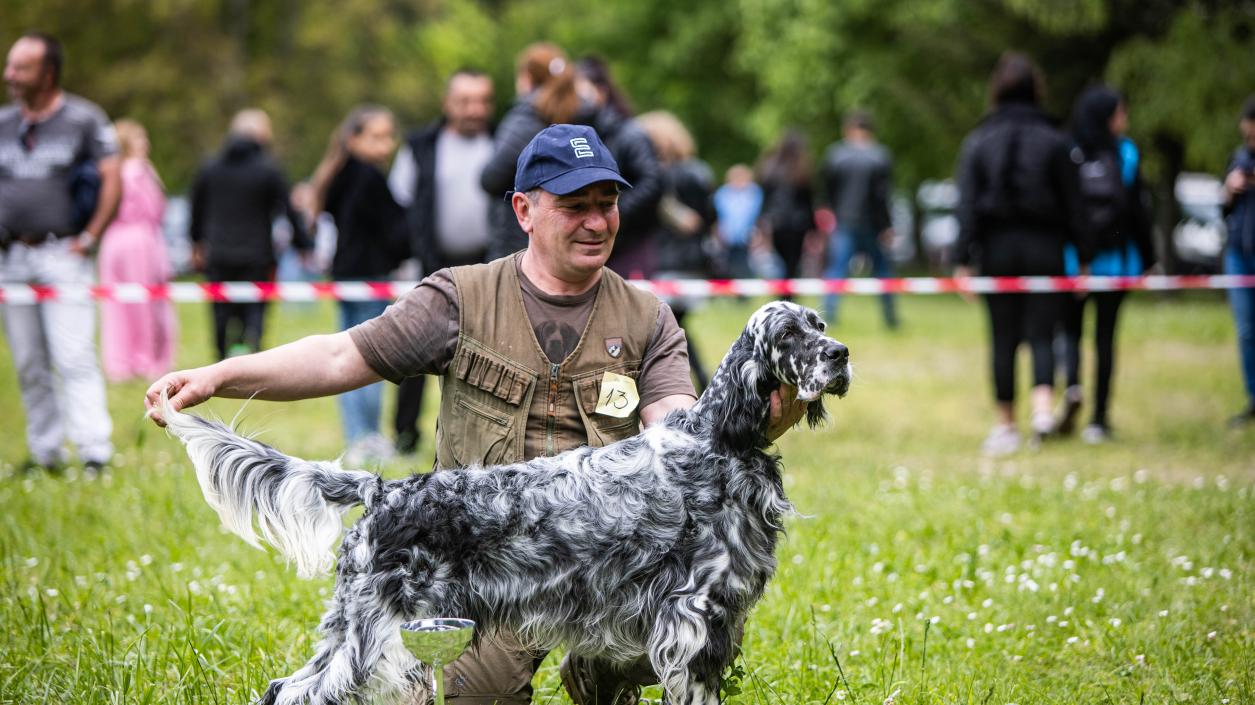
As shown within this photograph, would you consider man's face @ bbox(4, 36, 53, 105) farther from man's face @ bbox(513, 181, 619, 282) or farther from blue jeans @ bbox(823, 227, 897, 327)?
blue jeans @ bbox(823, 227, 897, 327)

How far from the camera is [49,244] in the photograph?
25.0ft

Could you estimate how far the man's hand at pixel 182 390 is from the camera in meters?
3.23

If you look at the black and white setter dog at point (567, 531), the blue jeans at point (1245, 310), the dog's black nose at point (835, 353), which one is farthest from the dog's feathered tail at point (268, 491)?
the blue jeans at point (1245, 310)

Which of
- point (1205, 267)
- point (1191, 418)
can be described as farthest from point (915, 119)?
point (1191, 418)

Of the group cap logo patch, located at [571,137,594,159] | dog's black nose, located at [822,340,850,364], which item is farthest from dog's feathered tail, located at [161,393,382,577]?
dog's black nose, located at [822,340,850,364]

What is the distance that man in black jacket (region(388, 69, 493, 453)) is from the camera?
8062mm

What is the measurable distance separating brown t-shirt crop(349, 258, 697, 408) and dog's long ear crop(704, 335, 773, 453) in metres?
0.46

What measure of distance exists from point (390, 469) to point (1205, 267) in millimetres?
19576

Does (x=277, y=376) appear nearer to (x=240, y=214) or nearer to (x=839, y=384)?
(x=839, y=384)

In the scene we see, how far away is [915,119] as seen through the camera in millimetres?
24578

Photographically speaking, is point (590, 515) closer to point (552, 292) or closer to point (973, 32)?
point (552, 292)

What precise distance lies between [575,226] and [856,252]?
13.6m

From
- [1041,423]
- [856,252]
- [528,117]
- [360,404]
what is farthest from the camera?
[856,252]

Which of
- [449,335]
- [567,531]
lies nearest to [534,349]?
[449,335]
